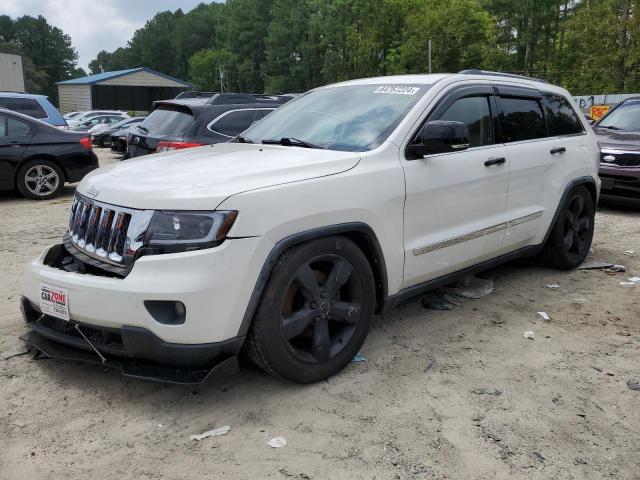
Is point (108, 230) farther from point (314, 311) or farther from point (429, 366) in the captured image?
point (429, 366)

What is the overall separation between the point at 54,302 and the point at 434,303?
2.81 m

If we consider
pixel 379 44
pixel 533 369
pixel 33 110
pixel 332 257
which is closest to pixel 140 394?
pixel 332 257

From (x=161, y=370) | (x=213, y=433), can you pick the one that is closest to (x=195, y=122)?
(x=161, y=370)

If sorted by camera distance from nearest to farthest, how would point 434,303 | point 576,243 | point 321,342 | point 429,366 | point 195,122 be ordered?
point 321,342 → point 429,366 → point 434,303 → point 576,243 → point 195,122

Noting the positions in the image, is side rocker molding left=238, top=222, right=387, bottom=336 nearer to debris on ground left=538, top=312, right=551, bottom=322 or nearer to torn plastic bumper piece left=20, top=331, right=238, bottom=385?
torn plastic bumper piece left=20, top=331, right=238, bottom=385

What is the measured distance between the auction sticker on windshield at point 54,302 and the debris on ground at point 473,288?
3.11m

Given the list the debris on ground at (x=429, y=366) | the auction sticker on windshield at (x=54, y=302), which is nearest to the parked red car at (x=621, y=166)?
the debris on ground at (x=429, y=366)

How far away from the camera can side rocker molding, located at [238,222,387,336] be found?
9.87 feet

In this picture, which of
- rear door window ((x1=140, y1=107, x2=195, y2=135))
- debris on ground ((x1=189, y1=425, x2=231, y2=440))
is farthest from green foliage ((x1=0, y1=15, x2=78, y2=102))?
debris on ground ((x1=189, y1=425, x2=231, y2=440))

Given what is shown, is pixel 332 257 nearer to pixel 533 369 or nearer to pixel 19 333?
pixel 533 369

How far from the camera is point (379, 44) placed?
66.1m

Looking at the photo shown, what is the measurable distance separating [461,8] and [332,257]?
182 feet

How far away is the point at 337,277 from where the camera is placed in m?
3.37

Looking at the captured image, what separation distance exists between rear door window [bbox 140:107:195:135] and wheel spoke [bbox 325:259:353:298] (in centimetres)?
517
